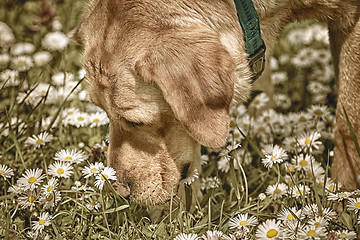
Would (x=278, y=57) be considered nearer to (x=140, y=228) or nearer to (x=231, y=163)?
(x=231, y=163)

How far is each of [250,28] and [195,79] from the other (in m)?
0.52

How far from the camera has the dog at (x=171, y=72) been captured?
88.3 inches

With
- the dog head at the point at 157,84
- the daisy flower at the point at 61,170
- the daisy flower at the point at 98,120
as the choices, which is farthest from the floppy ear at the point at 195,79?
the daisy flower at the point at 98,120

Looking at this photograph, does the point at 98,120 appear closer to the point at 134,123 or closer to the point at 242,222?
the point at 134,123

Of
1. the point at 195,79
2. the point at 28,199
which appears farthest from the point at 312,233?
the point at 28,199

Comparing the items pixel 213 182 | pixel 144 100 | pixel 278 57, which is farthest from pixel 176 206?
pixel 278 57

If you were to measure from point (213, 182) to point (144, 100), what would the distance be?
711 mm

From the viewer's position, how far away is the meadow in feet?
7.75

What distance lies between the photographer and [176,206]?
2.77 meters

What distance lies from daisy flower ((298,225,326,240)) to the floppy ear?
1.60 feet

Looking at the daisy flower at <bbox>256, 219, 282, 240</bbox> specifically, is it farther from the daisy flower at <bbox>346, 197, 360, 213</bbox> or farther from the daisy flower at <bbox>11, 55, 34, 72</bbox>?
the daisy flower at <bbox>11, 55, 34, 72</bbox>

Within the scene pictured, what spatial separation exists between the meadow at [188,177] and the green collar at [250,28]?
0.43 meters

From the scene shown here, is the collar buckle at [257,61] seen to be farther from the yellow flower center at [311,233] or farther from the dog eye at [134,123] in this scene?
the yellow flower center at [311,233]

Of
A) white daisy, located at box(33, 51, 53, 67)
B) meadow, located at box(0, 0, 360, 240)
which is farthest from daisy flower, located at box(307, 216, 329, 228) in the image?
white daisy, located at box(33, 51, 53, 67)
